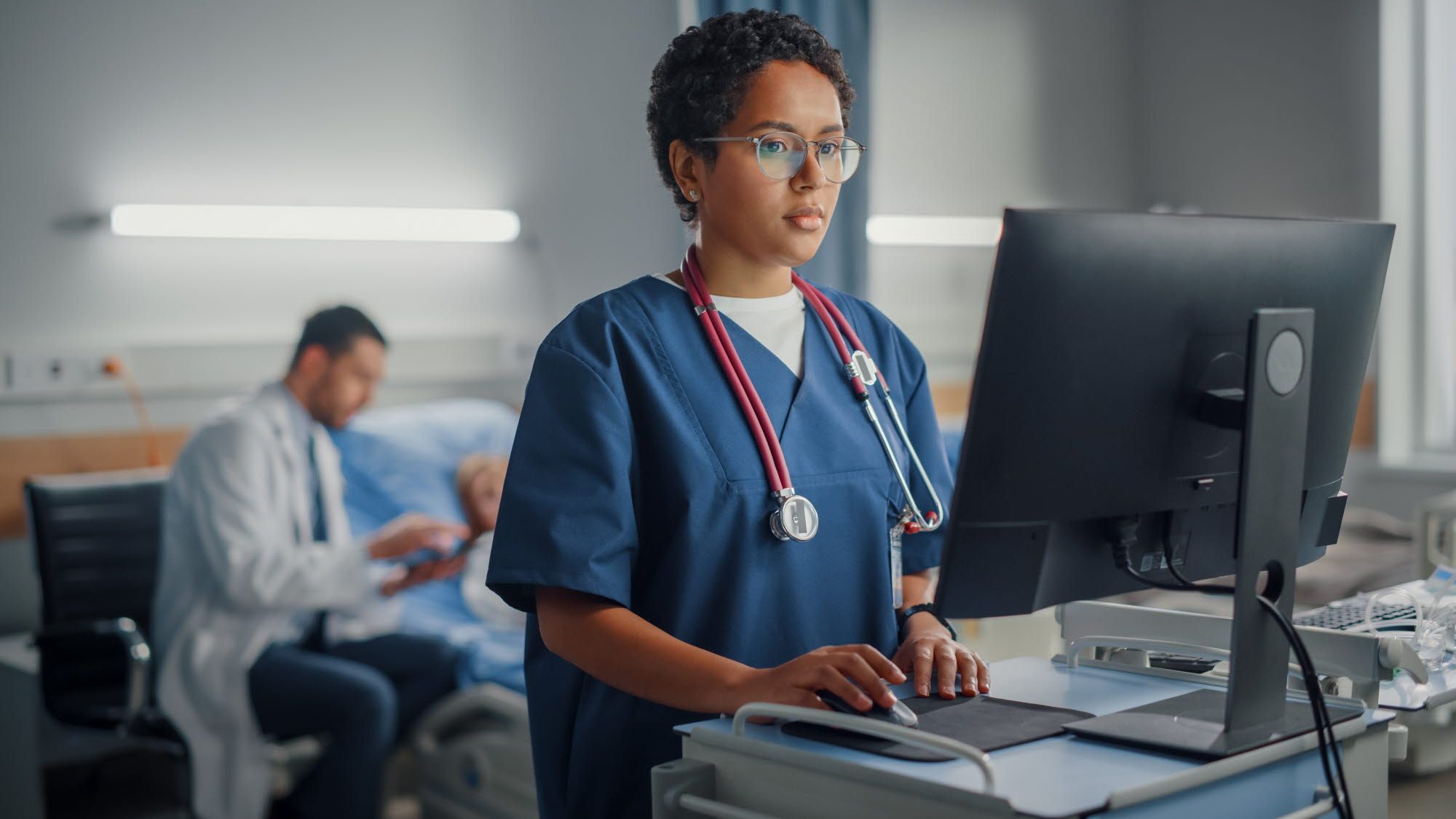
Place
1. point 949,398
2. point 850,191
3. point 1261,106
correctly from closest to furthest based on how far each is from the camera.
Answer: point 850,191
point 1261,106
point 949,398

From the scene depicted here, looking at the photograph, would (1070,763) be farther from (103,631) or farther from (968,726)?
(103,631)

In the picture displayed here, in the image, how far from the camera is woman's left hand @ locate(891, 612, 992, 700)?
3.63ft

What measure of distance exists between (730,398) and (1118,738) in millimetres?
507

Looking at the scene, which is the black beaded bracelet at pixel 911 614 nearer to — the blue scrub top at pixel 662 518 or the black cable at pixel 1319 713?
the blue scrub top at pixel 662 518

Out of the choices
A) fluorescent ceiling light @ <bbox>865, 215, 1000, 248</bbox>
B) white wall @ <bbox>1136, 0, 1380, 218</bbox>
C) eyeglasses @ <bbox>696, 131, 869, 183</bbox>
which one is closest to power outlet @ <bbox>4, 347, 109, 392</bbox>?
fluorescent ceiling light @ <bbox>865, 215, 1000, 248</bbox>

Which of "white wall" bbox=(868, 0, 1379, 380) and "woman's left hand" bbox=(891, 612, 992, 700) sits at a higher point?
"white wall" bbox=(868, 0, 1379, 380)

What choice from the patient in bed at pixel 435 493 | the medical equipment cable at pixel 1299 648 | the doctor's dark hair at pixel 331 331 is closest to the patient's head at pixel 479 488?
the patient in bed at pixel 435 493

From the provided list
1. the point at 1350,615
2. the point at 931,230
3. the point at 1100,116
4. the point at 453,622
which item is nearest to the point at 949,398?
the point at 931,230

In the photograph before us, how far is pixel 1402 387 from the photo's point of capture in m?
3.85

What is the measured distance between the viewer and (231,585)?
2779mm

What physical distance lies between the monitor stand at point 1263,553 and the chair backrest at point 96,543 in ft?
8.22

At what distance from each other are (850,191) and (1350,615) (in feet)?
6.32

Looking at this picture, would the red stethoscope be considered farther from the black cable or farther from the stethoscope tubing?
the black cable

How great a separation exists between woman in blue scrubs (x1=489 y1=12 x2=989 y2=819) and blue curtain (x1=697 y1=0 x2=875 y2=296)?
1.72m
